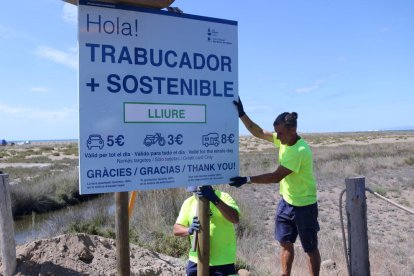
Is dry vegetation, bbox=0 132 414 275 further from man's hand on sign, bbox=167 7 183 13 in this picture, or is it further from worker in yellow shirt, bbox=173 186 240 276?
man's hand on sign, bbox=167 7 183 13

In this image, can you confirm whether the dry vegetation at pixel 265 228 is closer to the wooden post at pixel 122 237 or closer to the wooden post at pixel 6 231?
the wooden post at pixel 6 231

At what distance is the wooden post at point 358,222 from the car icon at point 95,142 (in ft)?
6.78

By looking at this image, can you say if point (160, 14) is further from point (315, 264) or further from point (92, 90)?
point (315, 264)

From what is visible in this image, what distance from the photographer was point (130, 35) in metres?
2.70

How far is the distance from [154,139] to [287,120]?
2.44 m

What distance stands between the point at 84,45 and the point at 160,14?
1.84ft

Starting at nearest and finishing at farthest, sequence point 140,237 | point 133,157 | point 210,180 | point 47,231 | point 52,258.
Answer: point 133,157 → point 210,180 → point 52,258 → point 140,237 → point 47,231

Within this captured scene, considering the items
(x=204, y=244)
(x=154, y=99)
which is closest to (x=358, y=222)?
(x=204, y=244)

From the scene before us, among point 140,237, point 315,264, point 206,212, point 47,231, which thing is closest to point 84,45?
point 206,212

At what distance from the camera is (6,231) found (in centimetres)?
473

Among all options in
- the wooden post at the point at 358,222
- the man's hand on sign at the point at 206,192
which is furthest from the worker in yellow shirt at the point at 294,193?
the man's hand on sign at the point at 206,192

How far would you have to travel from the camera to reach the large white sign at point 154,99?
2559 mm

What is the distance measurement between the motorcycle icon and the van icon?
Answer: 0.32m

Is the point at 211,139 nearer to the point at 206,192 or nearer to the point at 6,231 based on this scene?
the point at 206,192
